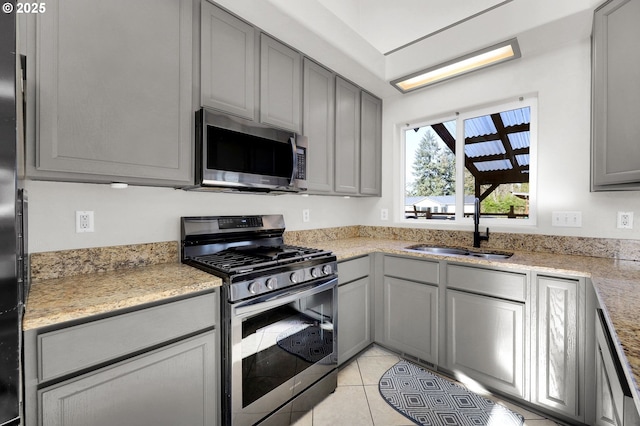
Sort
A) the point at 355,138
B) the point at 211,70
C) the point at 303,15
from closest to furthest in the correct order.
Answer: the point at 211,70 < the point at 303,15 < the point at 355,138

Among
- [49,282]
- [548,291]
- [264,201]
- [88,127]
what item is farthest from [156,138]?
[548,291]

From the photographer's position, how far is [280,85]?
6.65 ft

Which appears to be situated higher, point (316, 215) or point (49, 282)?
point (316, 215)

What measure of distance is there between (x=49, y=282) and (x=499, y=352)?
2.55 metres

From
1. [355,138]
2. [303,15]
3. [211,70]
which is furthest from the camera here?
[355,138]

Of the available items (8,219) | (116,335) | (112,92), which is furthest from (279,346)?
(112,92)

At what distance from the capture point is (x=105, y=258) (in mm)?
1523

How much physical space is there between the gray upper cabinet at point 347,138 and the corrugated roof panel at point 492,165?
1.13 meters

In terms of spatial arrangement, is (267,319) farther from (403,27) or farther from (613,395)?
(403,27)

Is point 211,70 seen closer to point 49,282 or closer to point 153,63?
point 153,63

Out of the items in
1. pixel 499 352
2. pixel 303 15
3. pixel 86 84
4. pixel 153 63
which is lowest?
pixel 499 352

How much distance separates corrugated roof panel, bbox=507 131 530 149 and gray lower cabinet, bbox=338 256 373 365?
1.61m

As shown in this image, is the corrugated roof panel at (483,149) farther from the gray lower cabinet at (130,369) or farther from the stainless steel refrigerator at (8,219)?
the stainless steel refrigerator at (8,219)

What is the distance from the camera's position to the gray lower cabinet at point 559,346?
5.18 ft
